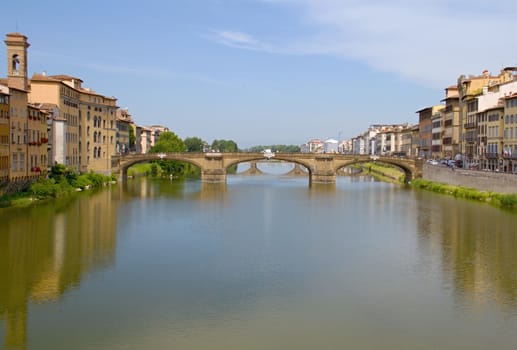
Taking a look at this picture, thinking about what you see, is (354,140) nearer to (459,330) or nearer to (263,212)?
(263,212)

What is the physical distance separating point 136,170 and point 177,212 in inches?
1725

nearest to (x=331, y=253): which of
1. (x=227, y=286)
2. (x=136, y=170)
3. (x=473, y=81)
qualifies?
(x=227, y=286)

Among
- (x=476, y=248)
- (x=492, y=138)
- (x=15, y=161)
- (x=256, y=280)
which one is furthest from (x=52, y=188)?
(x=492, y=138)

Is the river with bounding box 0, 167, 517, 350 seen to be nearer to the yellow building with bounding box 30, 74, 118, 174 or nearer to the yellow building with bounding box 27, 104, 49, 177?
the yellow building with bounding box 27, 104, 49, 177

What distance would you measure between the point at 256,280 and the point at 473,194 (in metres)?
30.8

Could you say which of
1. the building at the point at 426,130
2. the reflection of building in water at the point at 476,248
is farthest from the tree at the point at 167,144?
the reflection of building in water at the point at 476,248

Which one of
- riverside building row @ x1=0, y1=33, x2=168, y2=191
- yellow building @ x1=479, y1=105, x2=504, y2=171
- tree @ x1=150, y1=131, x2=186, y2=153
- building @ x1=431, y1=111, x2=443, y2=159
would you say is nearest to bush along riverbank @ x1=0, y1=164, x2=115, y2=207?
riverside building row @ x1=0, y1=33, x2=168, y2=191

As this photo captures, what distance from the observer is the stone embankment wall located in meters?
42.6

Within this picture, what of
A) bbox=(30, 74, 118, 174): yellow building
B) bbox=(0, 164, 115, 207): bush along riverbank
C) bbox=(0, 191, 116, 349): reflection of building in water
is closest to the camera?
bbox=(0, 191, 116, 349): reflection of building in water

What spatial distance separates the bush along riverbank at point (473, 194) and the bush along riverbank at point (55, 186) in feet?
105

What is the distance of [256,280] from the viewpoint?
69.9ft

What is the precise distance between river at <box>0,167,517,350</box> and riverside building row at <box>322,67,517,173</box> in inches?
478

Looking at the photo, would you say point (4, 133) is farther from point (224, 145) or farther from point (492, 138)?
point (224, 145)

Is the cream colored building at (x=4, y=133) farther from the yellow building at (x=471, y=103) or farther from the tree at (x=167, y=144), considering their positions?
the tree at (x=167, y=144)
